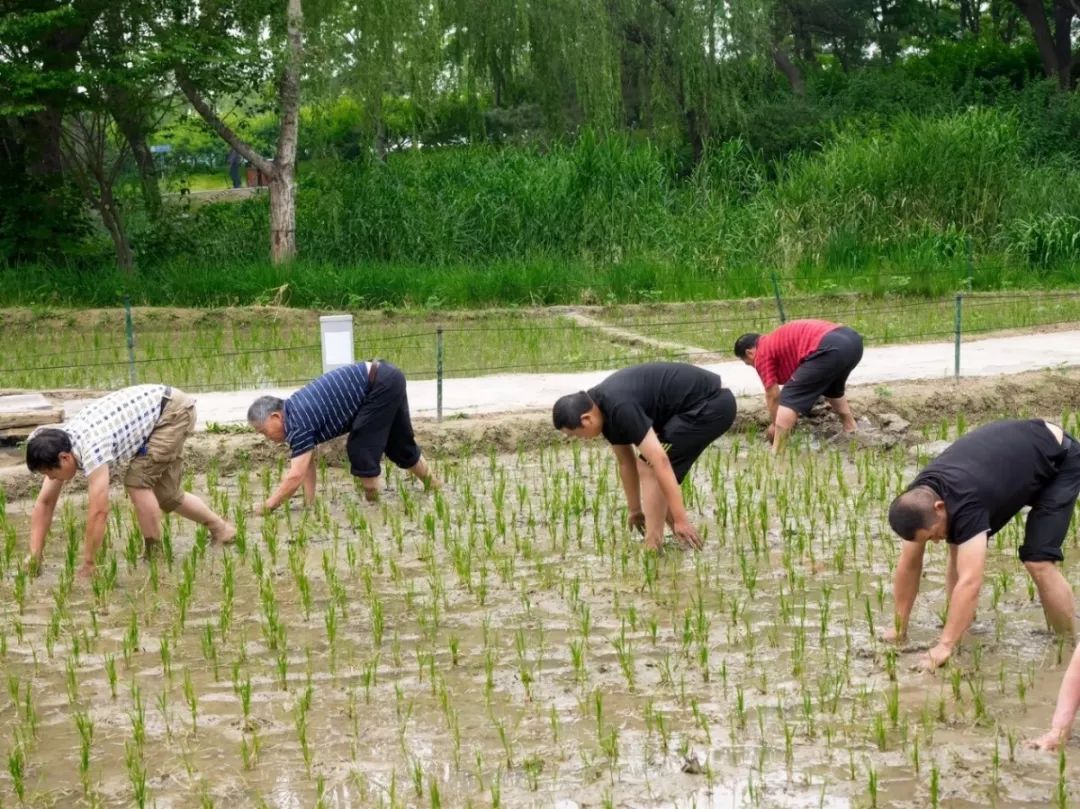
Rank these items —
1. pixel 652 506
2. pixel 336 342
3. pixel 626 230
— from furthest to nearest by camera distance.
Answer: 1. pixel 626 230
2. pixel 336 342
3. pixel 652 506

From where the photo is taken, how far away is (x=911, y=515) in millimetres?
5320

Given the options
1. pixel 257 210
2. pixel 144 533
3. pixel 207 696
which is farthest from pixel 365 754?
pixel 257 210

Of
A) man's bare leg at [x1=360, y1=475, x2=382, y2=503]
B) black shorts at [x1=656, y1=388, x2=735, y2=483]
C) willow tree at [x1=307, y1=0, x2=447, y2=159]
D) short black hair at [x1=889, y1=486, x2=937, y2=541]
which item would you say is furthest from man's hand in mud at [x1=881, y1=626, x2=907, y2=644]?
willow tree at [x1=307, y1=0, x2=447, y2=159]

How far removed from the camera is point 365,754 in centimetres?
527

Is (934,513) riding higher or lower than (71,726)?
higher

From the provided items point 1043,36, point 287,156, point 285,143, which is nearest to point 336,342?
point 287,156

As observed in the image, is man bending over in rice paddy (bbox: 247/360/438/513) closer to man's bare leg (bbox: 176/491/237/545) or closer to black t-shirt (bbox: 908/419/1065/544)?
man's bare leg (bbox: 176/491/237/545)

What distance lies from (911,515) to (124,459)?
4.05 m

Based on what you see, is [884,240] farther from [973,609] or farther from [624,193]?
[973,609]

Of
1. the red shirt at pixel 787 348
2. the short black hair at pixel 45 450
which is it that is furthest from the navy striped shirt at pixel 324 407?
the red shirt at pixel 787 348

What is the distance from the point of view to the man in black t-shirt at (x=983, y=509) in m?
5.43

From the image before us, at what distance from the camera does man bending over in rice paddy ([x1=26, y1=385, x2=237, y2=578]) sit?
22.4ft

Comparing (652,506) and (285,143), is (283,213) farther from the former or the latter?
(652,506)

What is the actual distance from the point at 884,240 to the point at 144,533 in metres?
13.2
